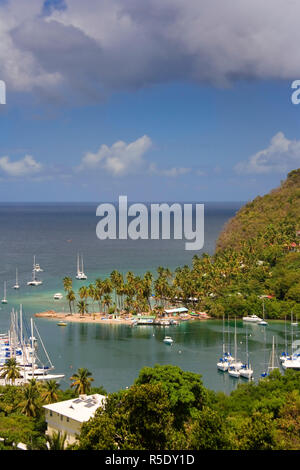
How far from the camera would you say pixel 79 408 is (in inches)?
1080

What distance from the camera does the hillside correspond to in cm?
9825

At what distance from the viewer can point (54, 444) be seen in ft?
63.2

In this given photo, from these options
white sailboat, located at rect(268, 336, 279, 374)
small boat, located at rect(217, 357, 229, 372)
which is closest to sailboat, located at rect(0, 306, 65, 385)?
small boat, located at rect(217, 357, 229, 372)

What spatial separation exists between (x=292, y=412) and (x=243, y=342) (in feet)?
90.3

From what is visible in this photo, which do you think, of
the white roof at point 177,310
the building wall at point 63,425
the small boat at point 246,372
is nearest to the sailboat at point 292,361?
the small boat at point 246,372

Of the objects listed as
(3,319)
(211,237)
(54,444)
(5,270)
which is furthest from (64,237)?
(54,444)

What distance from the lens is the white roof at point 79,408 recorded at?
26.5m

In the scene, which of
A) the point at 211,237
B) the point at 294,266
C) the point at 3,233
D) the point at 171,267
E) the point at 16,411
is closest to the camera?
the point at 16,411

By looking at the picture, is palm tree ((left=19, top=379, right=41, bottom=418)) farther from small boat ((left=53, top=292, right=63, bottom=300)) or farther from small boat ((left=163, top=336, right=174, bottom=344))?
small boat ((left=53, top=292, right=63, bottom=300))

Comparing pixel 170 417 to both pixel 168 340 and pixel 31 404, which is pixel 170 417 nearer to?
pixel 31 404

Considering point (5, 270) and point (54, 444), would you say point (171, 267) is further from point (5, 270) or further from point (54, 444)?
point (54, 444)

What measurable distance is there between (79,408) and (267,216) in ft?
288

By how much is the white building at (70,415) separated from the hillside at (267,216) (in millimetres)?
64847

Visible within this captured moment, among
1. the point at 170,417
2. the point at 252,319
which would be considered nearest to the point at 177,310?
the point at 252,319
